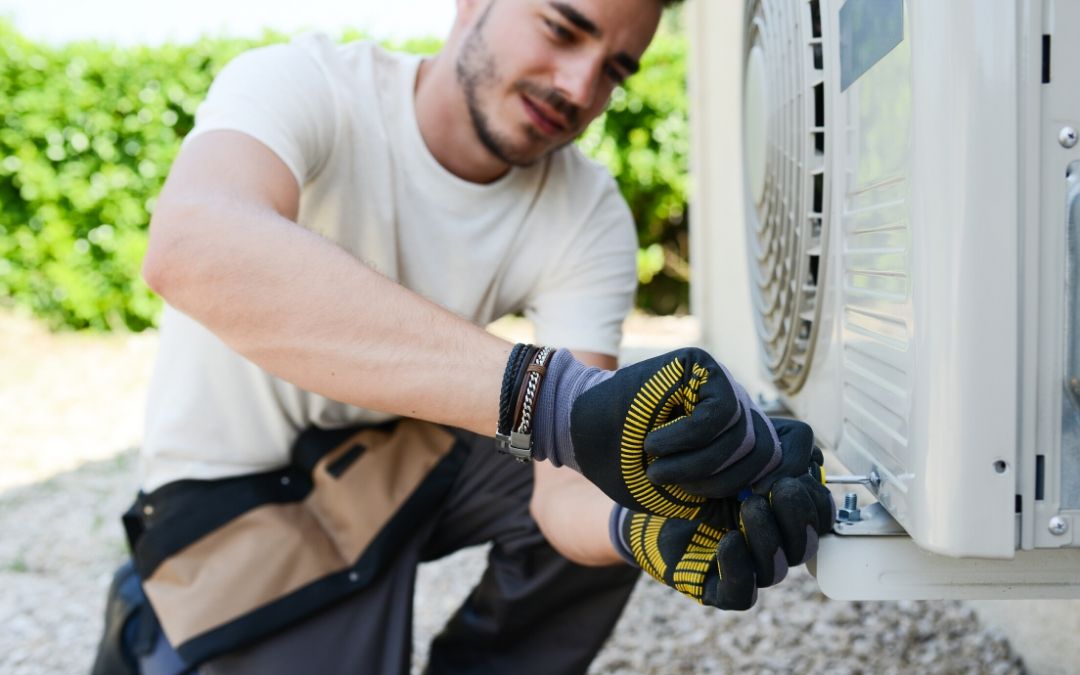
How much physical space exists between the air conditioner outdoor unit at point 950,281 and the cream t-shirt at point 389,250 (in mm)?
809

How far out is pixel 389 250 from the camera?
1.87 meters

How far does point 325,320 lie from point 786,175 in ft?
2.22

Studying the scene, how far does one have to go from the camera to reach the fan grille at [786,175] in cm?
120

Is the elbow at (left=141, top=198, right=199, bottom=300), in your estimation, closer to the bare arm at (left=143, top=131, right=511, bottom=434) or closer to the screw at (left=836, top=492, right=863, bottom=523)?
the bare arm at (left=143, top=131, right=511, bottom=434)

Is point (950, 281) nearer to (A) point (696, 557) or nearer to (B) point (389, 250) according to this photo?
(A) point (696, 557)

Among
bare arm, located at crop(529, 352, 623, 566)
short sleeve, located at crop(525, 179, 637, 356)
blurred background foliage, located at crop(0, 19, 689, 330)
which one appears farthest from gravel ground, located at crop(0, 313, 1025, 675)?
blurred background foliage, located at crop(0, 19, 689, 330)

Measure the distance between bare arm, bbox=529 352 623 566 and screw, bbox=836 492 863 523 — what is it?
46cm

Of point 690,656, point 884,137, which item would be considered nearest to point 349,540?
point 690,656

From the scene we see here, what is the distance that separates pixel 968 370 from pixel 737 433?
0.74 ft

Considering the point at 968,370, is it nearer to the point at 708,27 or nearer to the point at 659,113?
the point at 708,27

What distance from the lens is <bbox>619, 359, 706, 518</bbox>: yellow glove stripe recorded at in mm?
961

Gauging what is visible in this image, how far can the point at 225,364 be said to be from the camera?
186 centimetres

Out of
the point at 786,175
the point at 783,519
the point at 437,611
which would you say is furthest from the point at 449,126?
the point at 437,611

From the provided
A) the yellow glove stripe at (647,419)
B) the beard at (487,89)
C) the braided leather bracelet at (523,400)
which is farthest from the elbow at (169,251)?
the beard at (487,89)
